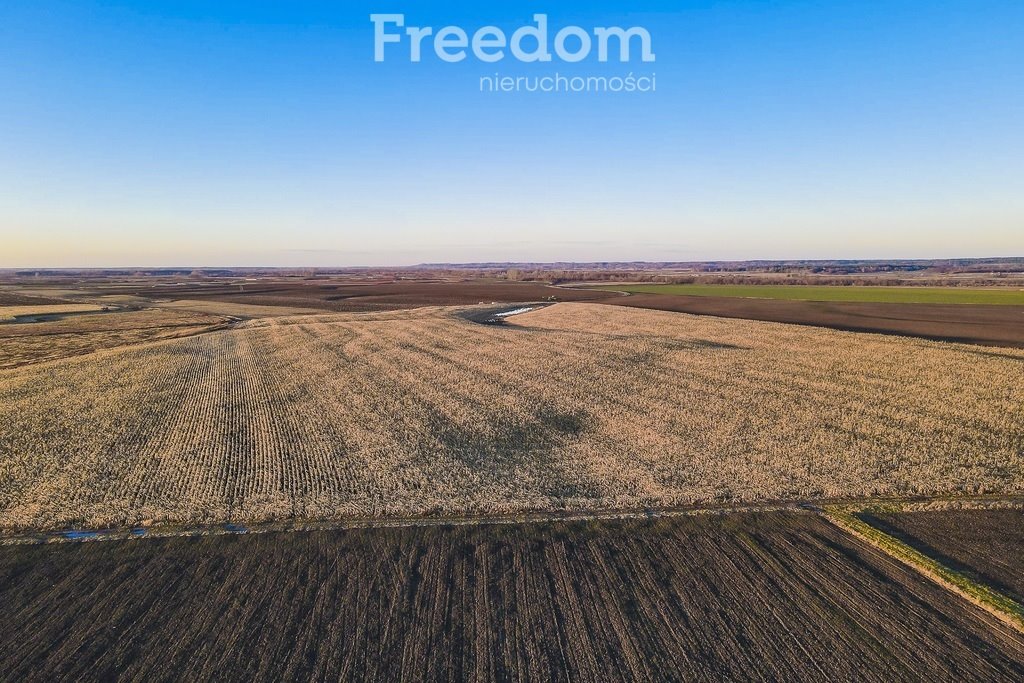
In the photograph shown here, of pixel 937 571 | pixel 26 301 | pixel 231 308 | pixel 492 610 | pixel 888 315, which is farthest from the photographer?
pixel 26 301

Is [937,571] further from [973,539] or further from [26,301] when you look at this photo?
[26,301]

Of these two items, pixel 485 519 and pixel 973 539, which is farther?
pixel 485 519

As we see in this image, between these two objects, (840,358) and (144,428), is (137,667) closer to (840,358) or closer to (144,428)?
(144,428)

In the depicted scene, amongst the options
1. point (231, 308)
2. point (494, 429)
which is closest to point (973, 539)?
point (494, 429)

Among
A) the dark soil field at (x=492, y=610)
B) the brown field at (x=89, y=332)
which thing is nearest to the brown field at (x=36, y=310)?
the brown field at (x=89, y=332)

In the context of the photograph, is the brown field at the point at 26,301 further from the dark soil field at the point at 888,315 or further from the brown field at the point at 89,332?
the dark soil field at the point at 888,315
